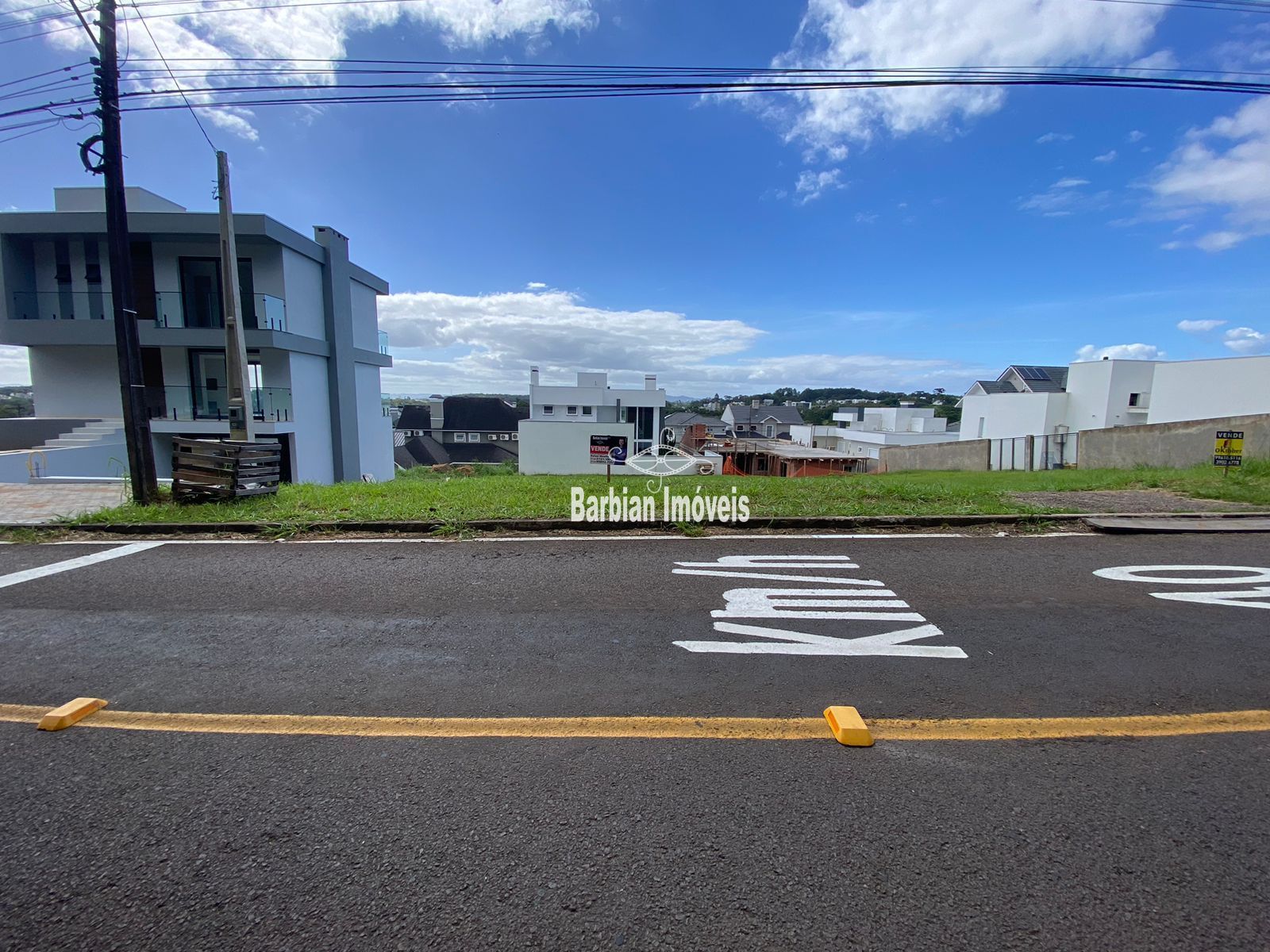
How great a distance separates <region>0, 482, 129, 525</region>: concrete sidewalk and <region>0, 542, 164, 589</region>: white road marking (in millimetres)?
1958

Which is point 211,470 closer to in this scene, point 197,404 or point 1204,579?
point 1204,579

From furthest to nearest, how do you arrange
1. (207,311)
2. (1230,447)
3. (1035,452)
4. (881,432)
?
(881,432)
(1035,452)
(207,311)
(1230,447)

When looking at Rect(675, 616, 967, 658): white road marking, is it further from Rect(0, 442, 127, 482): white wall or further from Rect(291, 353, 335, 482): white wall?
Rect(291, 353, 335, 482): white wall

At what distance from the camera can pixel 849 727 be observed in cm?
279

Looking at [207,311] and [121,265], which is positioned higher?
[207,311]

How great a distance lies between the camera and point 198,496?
26.8 ft

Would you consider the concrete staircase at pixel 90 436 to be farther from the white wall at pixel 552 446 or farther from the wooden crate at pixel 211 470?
the white wall at pixel 552 446

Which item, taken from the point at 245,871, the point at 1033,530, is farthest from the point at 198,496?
the point at 1033,530

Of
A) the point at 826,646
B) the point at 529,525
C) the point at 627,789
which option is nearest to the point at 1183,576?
the point at 826,646

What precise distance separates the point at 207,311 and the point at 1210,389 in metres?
36.7

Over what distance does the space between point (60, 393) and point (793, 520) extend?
23.6 m

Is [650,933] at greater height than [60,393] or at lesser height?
lesser

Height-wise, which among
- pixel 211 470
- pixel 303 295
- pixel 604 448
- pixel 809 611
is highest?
pixel 303 295

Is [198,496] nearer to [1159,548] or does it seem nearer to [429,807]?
[429,807]
